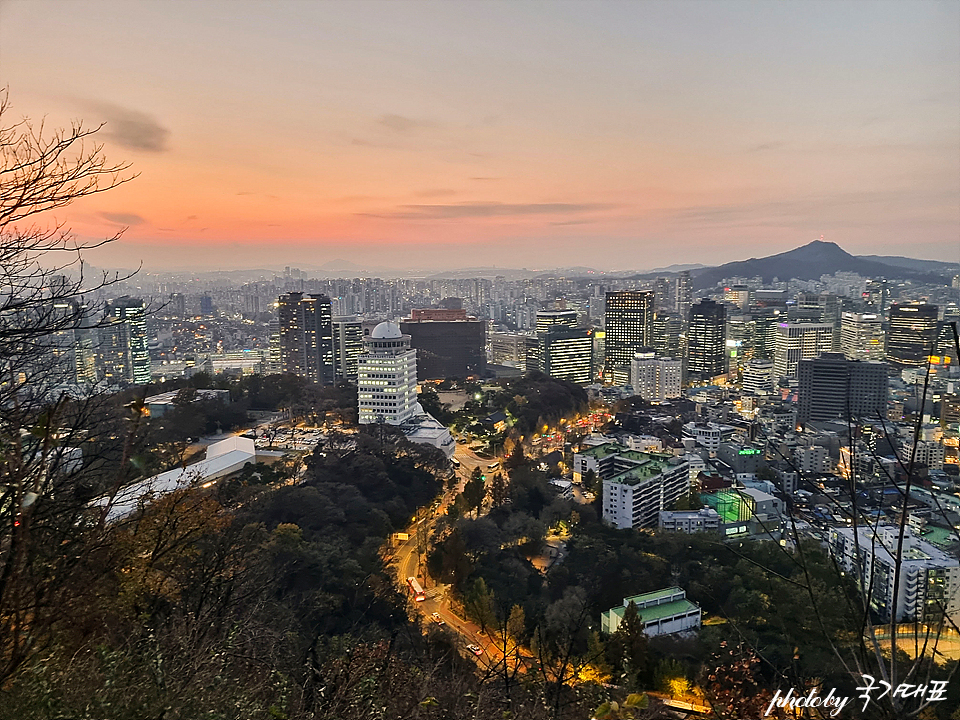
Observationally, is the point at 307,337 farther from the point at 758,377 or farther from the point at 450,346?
the point at 758,377

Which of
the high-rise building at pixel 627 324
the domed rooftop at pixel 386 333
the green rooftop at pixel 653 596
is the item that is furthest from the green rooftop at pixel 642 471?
the high-rise building at pixel 627 324

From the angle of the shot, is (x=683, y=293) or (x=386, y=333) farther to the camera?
(x=683, y=293)

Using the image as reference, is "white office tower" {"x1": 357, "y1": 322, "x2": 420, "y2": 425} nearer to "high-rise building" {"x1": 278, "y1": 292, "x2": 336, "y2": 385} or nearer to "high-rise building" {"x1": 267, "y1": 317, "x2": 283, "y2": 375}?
"high-rise building" {"x1": 278, "y1": 292, "x2": 336, "y2": 385}

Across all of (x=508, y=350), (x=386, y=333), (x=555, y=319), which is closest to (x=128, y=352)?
(x=386, y=333)

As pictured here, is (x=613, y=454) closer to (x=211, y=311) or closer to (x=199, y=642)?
(x=199, y=642)

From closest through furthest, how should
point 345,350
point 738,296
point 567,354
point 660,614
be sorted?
point 660,614, point 345,350, point 567,354, point 738,296

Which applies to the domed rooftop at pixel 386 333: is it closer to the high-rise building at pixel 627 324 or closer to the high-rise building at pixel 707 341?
the high-rise building at pixel 627 324

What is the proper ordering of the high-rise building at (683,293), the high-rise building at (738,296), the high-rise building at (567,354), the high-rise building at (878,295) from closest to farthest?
the high-rise building at (567,354), the high-rise building at (878,295), the high-rise building at (738,296), the high-rise building at (683,293)

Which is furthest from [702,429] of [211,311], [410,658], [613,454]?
[211,311]
